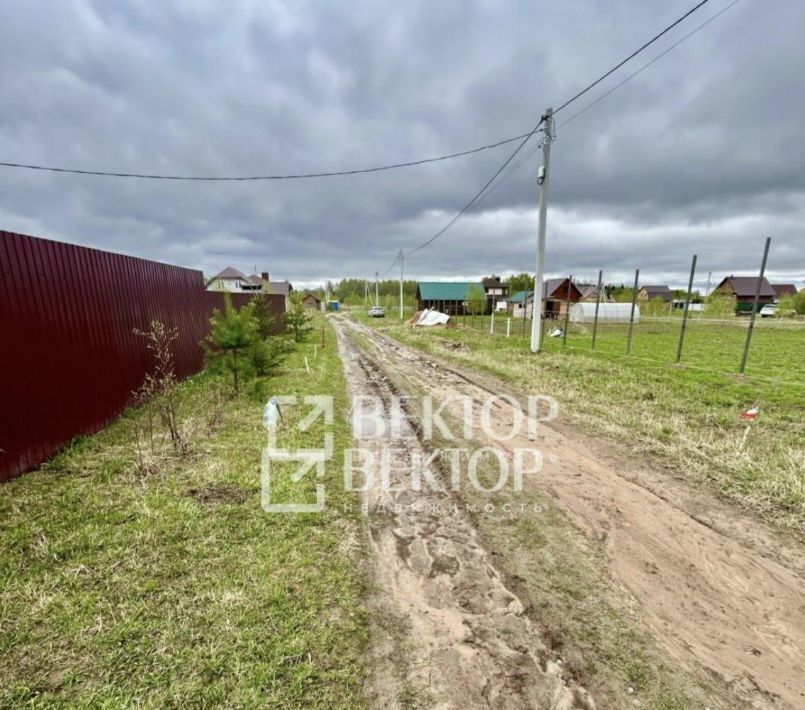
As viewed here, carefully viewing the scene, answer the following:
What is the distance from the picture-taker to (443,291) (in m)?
52.9

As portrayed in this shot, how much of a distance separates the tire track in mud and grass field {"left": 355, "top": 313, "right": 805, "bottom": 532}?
291cm

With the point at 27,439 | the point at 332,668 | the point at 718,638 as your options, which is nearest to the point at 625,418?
the point at 718,638

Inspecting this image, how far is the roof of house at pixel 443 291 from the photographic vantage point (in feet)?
170

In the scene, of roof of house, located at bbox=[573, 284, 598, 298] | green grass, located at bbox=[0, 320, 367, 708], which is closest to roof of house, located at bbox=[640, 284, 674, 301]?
roof of house, located at bbox=[573, 284, 598, 298]

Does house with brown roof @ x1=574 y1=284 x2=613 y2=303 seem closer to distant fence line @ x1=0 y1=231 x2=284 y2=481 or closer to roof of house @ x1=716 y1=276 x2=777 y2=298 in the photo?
roof of house @ x1=716 y1=276 x2=777 y2=298

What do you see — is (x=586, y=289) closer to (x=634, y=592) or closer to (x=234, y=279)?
(x=234, y=279)

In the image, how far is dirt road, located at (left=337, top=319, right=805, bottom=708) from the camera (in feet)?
6.50

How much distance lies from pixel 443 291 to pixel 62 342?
49932mm

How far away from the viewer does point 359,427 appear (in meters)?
5.99

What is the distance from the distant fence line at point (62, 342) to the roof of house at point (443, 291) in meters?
45.8

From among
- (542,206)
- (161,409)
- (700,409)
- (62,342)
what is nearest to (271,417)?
(161,409)

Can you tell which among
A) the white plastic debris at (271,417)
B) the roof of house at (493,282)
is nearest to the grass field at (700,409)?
the white plastic debris at (271,417)

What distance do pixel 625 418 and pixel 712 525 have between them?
9.25 feet

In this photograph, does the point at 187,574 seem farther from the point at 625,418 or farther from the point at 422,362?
the point at 422,362
